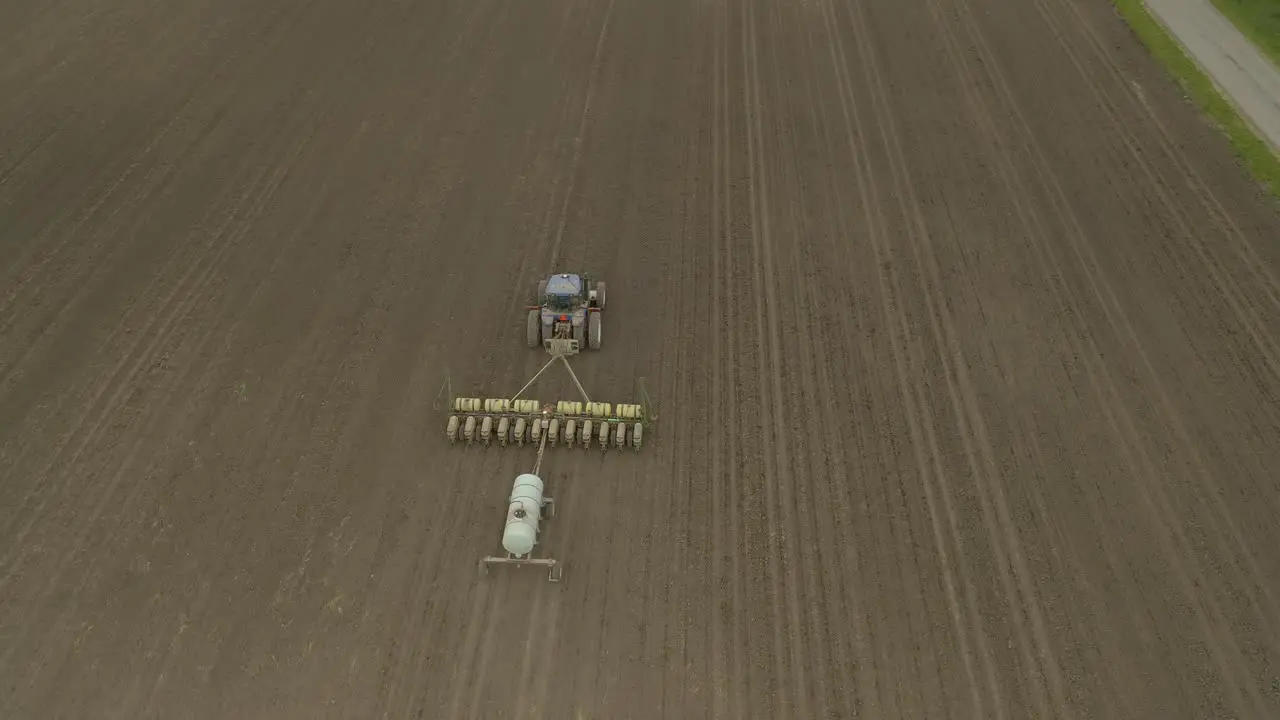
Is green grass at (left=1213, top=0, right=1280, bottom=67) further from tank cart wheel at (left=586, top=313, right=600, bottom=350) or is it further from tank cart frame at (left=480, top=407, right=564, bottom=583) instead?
tank cart frame at (left=480, top=407, right=564, bottom=583)

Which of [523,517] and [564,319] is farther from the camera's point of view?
[564,319]

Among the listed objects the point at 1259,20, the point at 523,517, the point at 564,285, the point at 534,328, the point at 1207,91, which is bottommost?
the point at 523,517

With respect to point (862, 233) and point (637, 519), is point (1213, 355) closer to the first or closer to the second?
point (862, 233)

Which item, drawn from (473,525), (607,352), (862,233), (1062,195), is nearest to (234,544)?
(473,525)

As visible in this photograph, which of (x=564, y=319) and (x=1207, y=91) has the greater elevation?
(x=1207, y=91)

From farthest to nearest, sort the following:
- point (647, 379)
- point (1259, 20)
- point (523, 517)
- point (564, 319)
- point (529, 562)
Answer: point (1259, 20)
point (564, 319)
point (647, 379)
point (529, 562)
point (523, 517)

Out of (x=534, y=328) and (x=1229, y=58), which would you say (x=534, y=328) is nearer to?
(x=534, y=328)

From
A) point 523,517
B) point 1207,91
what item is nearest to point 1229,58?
point 1207,91

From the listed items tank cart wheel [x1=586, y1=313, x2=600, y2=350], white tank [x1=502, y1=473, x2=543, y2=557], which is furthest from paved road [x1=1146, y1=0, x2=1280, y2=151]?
white tank [x1=502, y1=473, x2=543, y2=557]

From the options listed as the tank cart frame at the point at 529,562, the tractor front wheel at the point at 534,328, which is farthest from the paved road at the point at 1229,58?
the tank cart frame at the point at 529,562
